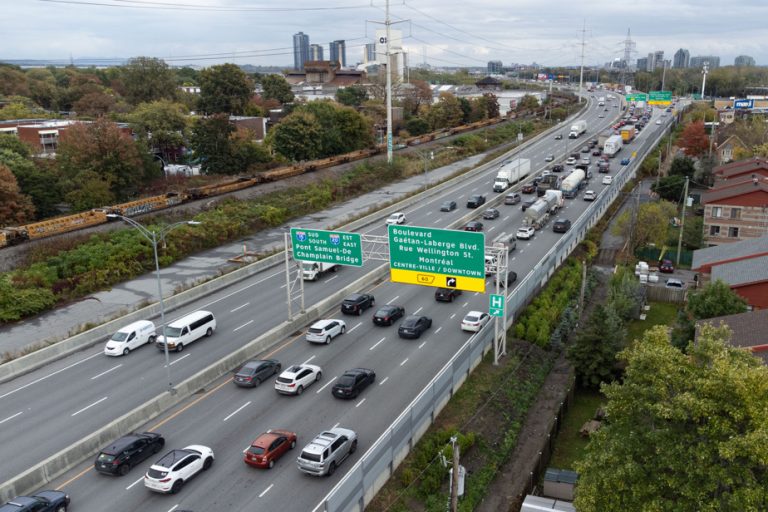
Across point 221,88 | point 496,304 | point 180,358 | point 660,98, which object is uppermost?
point 221,88

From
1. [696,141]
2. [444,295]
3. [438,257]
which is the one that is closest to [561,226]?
[444,295]

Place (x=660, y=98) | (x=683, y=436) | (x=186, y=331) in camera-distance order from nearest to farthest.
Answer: (x=683, y=436) < (x=186, y=331) < (x=660, y=98)

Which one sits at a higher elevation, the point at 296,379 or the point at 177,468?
the point at 296,379

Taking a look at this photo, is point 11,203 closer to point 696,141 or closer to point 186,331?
point 186,331

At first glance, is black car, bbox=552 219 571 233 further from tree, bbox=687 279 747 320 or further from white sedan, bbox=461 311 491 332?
tree, bbox=687 279 747 320

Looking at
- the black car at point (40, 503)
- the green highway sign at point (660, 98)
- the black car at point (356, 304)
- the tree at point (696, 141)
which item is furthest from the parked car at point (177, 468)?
the green highway sign at point (660, 98)

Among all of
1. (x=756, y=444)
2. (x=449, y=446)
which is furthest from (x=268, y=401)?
(x=756, y=444)

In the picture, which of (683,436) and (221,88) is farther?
(221,88)

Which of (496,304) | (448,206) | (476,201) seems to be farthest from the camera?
(476,201)
